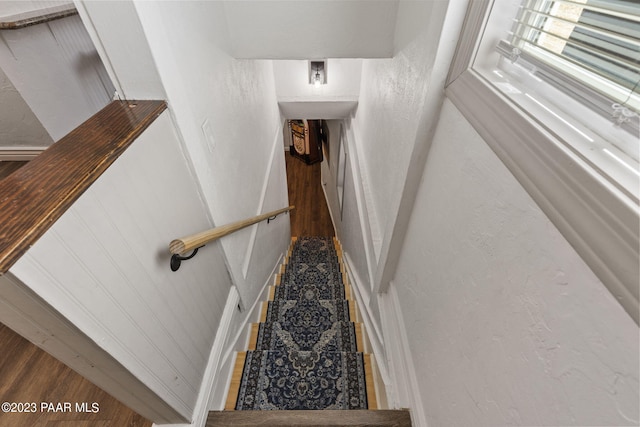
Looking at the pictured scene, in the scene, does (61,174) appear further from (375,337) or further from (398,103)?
(375,337)

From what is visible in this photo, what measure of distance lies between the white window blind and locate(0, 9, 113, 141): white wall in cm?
237

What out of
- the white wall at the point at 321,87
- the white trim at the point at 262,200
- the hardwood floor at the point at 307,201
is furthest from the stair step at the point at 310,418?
the hardwood floor at the point at 307,201

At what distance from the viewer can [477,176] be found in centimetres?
78

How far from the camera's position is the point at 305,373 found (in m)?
1.82

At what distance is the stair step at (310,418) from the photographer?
1321mm

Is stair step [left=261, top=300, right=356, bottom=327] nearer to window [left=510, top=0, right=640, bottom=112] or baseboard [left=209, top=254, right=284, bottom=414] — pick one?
baseboard [left=209, top=254, right=284, bottom=414]

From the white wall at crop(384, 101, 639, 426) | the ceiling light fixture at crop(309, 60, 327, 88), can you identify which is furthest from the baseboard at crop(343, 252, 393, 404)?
the ceiling light fixture at crop(309, 60, 327, 88)

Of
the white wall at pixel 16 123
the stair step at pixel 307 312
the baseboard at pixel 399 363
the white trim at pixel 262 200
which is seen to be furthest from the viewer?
the stair step at pixel 307 312

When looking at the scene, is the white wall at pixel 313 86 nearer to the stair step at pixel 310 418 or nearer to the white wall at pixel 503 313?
the white wall at pixel 503 313

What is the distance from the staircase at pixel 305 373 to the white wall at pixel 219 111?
1.13 feet

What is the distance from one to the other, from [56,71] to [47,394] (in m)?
1.83

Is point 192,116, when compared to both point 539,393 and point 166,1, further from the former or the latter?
point 539,393

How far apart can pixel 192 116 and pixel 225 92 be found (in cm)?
52

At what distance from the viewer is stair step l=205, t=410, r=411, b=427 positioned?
132 cm
